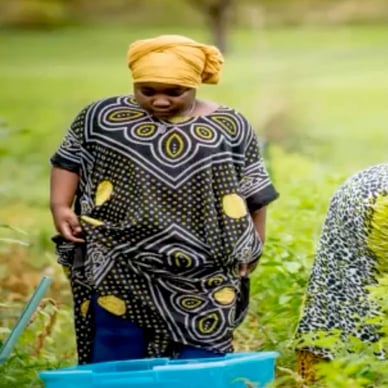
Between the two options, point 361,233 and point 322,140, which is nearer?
point 361,233

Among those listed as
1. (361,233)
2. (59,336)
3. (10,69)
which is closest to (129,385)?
(361,233)

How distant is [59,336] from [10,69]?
11.2 m

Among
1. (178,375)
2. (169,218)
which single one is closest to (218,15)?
(169,218)

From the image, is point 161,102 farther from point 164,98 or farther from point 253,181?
point 253,181

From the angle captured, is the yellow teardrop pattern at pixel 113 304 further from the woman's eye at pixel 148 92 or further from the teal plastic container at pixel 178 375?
→ the woman's eye at pixel 148 92

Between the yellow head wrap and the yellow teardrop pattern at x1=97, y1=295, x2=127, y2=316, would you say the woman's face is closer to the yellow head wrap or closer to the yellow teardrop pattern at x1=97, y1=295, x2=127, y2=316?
the yellow head wrap

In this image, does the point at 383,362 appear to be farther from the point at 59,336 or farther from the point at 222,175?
the point at 59,336

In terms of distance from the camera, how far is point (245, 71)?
809 inches

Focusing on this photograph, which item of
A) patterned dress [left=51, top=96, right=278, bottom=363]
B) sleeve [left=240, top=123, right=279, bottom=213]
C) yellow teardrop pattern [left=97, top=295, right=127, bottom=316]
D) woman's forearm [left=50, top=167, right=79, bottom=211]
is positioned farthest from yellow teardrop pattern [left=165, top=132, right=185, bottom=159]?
yellow teardrop pattern [left=97, top=295, right=127, bottom=316]

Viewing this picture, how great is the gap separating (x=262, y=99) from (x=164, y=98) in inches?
500

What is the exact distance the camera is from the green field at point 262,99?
12.0m

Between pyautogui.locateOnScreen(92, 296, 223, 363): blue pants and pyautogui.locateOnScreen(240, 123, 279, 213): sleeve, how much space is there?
0.54 meters

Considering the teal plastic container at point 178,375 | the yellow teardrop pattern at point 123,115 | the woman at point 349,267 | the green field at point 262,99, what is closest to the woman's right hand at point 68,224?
the yellow teardrop pattern at point 123,115

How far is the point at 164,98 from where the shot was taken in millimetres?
6703
